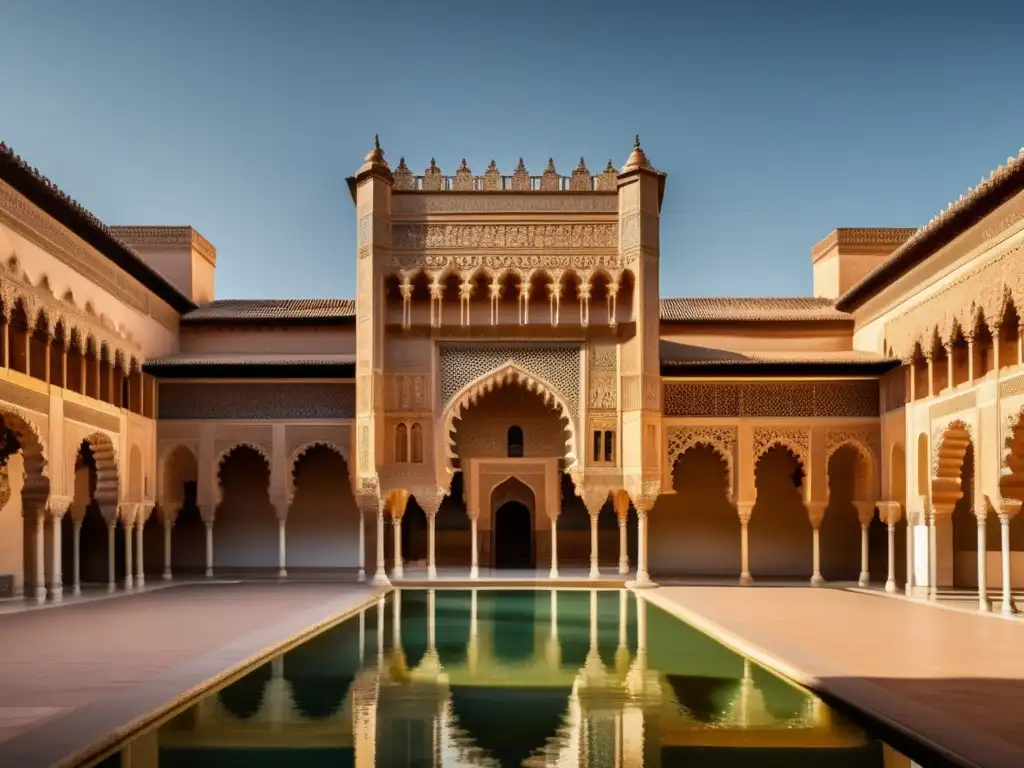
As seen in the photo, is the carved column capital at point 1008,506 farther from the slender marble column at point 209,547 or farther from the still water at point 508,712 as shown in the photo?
the slender marble column at point 209,547

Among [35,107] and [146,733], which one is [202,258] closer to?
[35,107]

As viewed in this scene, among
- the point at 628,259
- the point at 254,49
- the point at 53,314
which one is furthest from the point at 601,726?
the point at 254,49

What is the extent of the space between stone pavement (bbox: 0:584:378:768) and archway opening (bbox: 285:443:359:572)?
475cm

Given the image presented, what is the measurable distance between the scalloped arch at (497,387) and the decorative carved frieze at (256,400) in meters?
1.74

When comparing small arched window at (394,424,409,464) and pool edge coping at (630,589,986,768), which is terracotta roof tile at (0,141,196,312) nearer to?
small arched window at (394,424,409,464)

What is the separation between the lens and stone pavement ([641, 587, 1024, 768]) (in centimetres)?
594

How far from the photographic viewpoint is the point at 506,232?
1867 cm

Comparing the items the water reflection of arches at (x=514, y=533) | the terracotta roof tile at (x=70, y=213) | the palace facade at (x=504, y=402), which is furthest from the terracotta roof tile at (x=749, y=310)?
the terracotta roof tile at (x=70, y=213)

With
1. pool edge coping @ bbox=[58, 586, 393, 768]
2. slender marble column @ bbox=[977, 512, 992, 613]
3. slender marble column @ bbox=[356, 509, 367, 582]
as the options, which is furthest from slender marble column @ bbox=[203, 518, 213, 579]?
slender marble column @ bbox=[977, 512, 992, 613]

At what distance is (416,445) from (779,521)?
714 centimetres

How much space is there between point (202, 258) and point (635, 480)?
413 inches

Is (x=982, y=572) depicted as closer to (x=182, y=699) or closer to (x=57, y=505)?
(x=182, y=699)

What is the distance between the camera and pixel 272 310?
21359 mm

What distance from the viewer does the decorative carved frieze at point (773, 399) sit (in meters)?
18.3
